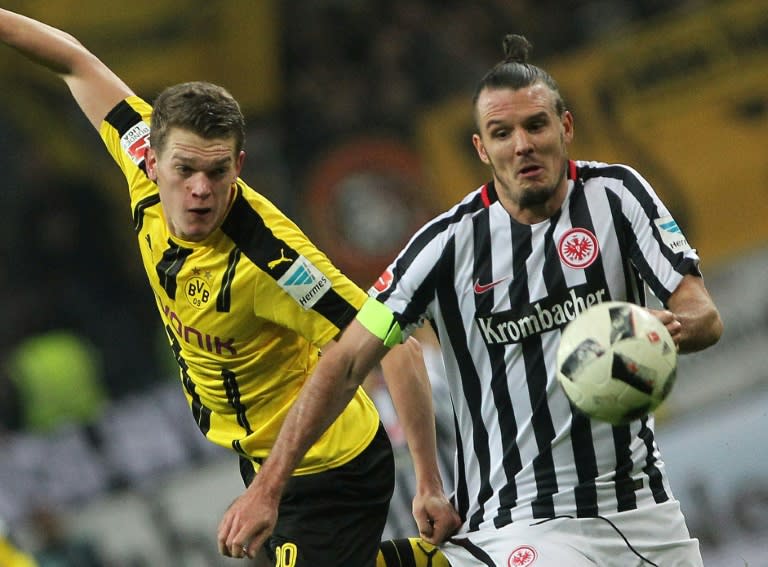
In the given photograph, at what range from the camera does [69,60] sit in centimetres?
485

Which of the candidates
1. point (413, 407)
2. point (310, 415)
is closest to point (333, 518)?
point (413, 407)

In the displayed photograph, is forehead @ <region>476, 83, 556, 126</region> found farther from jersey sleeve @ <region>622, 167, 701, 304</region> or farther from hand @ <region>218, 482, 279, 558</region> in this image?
hand @ <region>218, 482, 279, 558</region>

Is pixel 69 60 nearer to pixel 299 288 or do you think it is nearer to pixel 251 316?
pixel 251 316

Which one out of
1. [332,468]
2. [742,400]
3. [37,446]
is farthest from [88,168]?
[332,468]

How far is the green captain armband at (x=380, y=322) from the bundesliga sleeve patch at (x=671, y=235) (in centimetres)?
84

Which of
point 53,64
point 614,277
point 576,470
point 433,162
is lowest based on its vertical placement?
point 576,470

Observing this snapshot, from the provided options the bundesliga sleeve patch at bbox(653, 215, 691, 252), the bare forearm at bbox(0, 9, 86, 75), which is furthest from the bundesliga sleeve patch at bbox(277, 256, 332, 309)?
the bare forearm at bbox(0, 9, 86, 75)

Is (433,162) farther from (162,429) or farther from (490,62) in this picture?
(162,429)

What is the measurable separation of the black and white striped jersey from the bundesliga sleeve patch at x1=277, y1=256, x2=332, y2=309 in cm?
18

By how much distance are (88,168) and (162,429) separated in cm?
299

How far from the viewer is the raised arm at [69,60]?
484 centimetres

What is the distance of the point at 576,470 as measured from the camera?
4.01 m

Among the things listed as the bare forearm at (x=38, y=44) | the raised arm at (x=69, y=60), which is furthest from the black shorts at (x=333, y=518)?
the bare forearm at (x=38, y=44)

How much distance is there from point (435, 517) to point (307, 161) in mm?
7183
